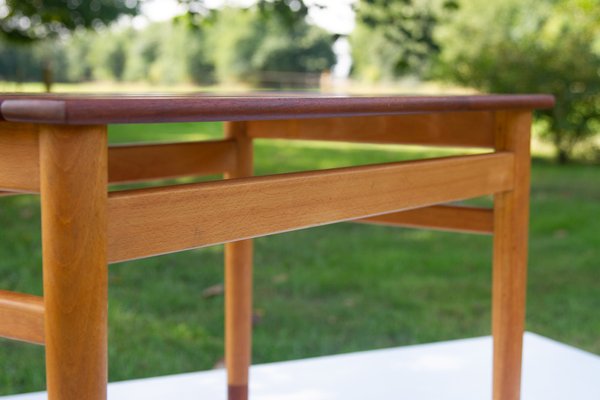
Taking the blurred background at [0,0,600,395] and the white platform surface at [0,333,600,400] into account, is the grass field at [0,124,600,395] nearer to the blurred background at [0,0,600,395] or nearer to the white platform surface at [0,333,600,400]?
the blurred background at [0,0,600,395]

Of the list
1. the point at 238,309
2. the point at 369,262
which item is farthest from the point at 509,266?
the point at 369,262

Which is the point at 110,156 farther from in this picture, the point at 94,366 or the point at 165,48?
the point at 165,48

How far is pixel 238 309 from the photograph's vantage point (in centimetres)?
169

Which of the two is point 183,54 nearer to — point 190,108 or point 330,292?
point 330,292

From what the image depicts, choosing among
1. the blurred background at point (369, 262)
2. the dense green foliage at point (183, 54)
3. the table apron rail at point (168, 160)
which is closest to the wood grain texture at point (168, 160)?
the table apron rail at point (168, 160)

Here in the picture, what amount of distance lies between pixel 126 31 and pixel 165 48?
559 cm

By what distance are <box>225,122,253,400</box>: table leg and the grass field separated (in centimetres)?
104

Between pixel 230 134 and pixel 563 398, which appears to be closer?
pixel 230 134

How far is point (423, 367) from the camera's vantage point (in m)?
1.97

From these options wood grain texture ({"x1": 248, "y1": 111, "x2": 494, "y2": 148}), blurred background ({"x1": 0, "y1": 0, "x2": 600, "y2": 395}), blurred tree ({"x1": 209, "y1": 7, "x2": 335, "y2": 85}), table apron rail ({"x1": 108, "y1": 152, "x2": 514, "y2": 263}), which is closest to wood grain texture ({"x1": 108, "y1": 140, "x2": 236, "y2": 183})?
wood grain texture ({"x1": 248, "y1": 111, "x2": 494, "y2": 148})

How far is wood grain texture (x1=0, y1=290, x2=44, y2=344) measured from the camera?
785mm

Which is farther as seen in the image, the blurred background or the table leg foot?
the blurred background

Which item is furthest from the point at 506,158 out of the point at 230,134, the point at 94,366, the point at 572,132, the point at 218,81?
the point at 218,81

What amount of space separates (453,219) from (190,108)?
29.9 inches
